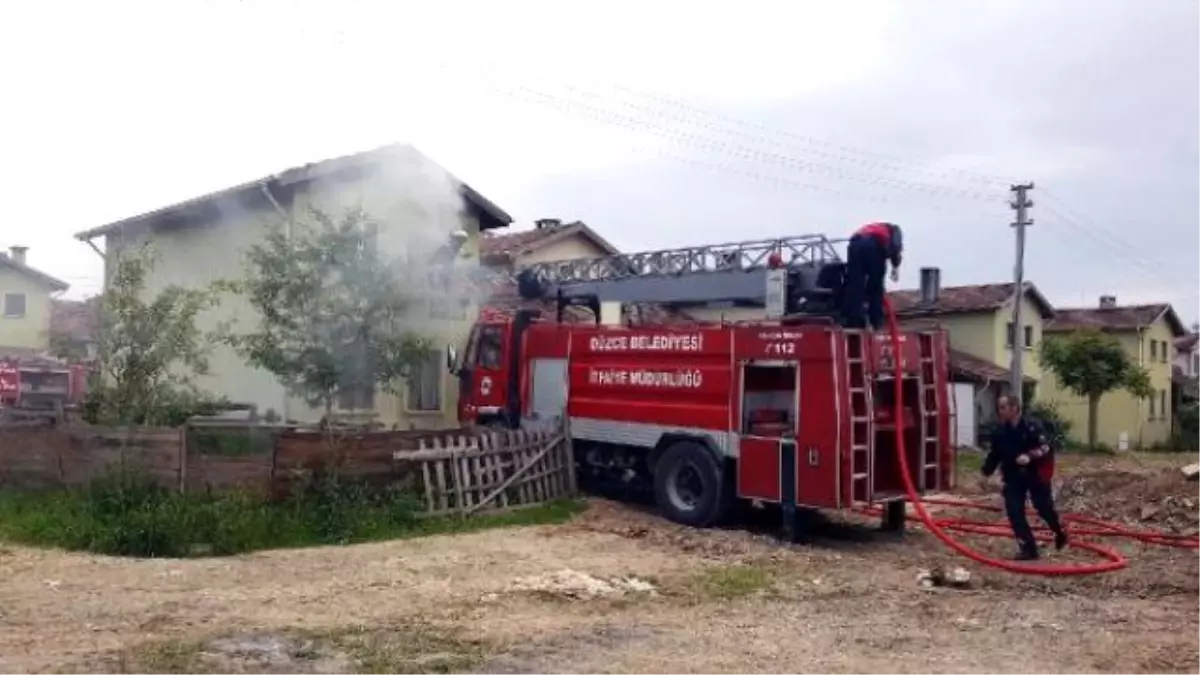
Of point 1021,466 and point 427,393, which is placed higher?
point 427,393

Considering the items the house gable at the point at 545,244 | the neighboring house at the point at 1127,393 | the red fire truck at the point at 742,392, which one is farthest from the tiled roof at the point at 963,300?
the red fire truck at the point at 742,392

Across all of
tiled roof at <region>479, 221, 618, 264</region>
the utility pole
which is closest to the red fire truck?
tiled roof at <region>479, 221, 618, 264</region>

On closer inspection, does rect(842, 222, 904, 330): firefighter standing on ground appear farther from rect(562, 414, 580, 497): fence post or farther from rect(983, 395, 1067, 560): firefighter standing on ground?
rect(562, 414, 580, 497): fence post

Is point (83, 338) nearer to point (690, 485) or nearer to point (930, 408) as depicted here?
point (690, 485)

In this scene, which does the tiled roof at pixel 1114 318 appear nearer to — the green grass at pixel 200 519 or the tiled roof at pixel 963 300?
the tiled roof at pixel 963 300

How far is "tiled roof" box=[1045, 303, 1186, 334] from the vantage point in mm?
51469

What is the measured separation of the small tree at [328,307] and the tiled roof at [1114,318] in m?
41.0

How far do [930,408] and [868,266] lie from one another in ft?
6.60

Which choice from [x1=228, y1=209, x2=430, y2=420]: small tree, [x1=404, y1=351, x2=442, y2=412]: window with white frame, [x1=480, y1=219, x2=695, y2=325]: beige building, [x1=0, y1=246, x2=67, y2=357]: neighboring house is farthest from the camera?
[x1=0, y1=246, x2=67, y2=357]: neighboring house

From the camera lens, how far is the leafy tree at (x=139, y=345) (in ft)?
51.0

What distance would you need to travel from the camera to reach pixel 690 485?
15109 millimetres

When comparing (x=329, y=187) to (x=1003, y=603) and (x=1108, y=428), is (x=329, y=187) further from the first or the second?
(x=1108, y=428)

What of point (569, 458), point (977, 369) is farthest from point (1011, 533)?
point (977, 369)

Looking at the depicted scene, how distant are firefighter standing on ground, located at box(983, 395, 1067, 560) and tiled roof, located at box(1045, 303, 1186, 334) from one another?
40.1m
